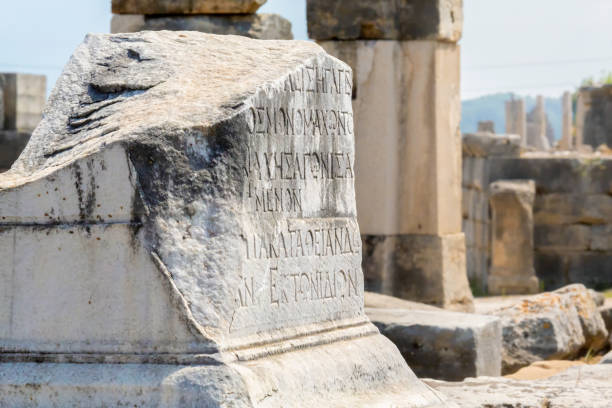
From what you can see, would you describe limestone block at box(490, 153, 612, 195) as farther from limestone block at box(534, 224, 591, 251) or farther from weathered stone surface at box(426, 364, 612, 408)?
weathered stone surface at box(426, 364, 612, 408)

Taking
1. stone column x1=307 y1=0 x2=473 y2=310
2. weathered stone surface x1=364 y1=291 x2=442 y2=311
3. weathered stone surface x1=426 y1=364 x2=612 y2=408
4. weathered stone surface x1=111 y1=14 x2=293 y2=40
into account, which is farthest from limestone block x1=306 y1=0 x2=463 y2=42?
weathered stone surface x1=426 y1=364 x2=612 y2=408

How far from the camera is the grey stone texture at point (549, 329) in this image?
8.29 metres

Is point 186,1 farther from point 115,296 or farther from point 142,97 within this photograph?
point 115,296

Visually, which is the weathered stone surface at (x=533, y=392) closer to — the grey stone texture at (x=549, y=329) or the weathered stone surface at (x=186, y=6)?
the grey stone texture at (x=549, y=329)

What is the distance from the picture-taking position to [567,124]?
134 ft

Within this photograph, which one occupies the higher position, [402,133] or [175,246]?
[402,133]

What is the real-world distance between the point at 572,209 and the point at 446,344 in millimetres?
10081

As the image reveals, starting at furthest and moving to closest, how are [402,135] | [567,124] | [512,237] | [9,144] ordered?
[567,124]
[512,237]
[9,144]
[402,135]

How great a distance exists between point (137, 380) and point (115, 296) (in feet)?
0.97

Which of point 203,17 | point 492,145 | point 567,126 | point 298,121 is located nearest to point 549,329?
point 203,17

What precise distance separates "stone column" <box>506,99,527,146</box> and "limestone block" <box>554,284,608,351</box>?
32.3 metres

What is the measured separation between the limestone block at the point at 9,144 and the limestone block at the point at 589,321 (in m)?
7.64

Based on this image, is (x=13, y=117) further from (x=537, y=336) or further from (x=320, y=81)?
(x=320, y=81)

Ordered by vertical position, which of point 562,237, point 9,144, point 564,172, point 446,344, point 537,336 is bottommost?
point 562,237
